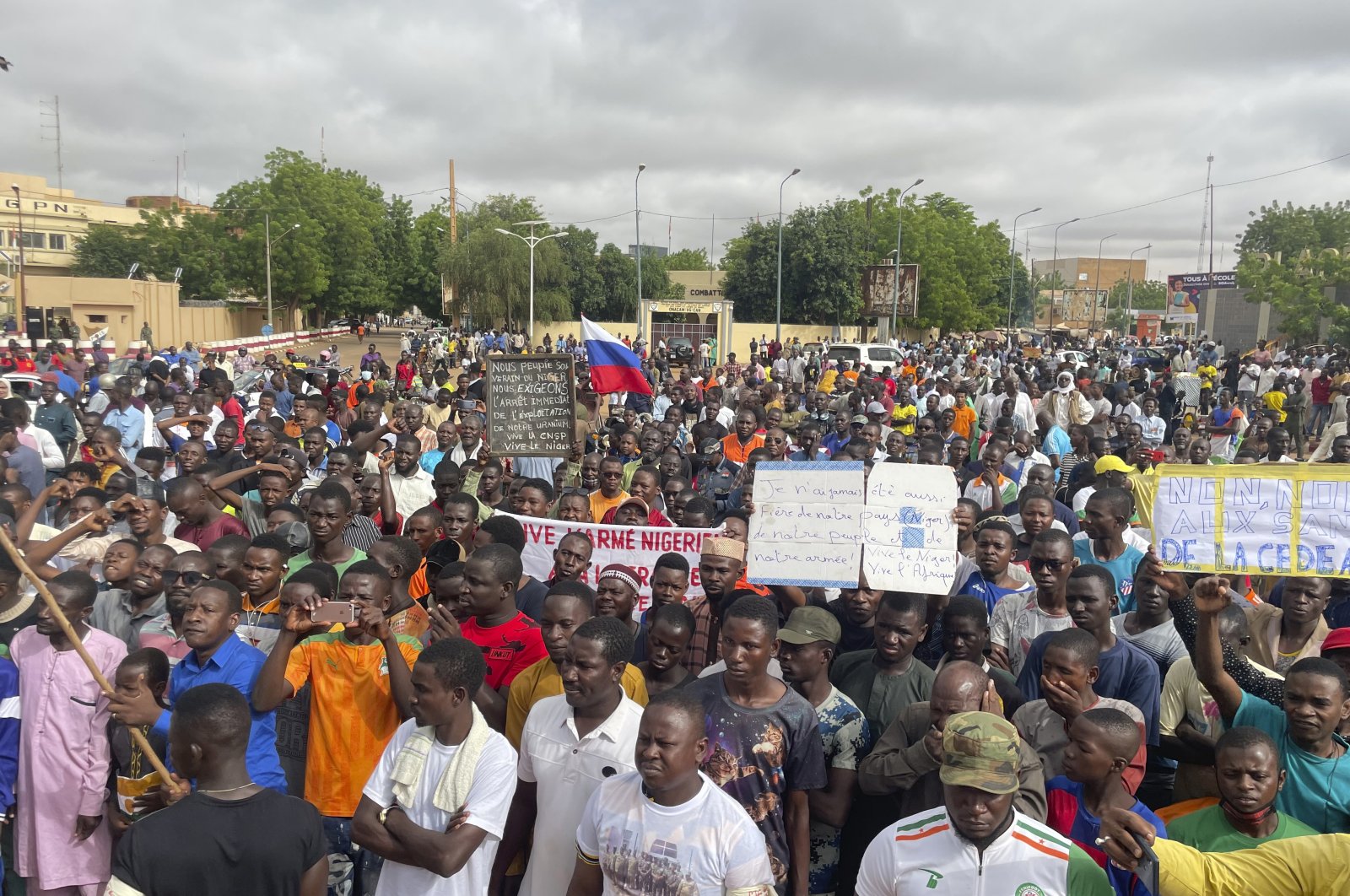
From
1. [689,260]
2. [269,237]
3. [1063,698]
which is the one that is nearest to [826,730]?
[1063,698]

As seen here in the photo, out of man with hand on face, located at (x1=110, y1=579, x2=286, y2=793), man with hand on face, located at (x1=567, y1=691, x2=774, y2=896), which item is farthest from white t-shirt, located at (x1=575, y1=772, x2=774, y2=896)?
man with hand on face, located at (x1=110, y1=579, x2=286, y2=793)

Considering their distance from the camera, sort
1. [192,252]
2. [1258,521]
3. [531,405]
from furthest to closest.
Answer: [192,252], [531,405], [1258,521]

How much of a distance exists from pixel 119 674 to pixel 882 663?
10.2ft

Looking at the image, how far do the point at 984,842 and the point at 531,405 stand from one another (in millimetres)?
6953

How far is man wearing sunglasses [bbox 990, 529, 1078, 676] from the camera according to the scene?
4.93m

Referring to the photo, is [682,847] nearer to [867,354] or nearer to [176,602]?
[176,602]

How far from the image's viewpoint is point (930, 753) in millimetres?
3523

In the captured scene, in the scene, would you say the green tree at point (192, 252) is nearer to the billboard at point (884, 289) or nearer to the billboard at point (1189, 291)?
the billboard at point (884, 289)

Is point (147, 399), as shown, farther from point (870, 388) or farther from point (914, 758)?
point (914, 758)

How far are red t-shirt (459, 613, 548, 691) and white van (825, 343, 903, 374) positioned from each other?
20.8 meters

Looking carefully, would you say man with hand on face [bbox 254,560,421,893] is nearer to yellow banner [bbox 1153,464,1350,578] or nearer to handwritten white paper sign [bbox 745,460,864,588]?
handwritten white paper sign [bbox 745,460,864,588]

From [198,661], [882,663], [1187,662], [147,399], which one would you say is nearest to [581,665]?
[882,663]

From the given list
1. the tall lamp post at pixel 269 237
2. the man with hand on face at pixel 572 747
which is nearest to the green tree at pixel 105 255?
the tall lamp post at pixel 269 237

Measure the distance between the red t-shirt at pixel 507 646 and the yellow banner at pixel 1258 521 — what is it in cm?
278
